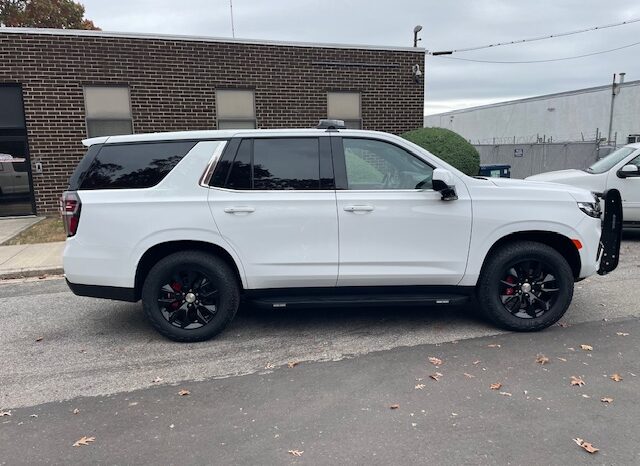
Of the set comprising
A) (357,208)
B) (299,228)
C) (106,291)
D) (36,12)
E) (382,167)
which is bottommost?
(106,291)

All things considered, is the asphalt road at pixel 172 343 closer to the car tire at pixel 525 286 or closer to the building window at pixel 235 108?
the car tire at pixel 525 286

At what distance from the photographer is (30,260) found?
25.6 feet

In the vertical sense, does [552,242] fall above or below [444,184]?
below

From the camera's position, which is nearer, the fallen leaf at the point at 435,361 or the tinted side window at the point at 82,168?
the fallen leaf at the point at 435,361

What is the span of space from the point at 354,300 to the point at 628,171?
6.62 m

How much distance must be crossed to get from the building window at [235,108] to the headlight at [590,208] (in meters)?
→ 9.22

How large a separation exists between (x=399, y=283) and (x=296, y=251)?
98 cm

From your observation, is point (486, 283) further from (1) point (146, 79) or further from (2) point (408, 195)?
(1) point (146, 79)

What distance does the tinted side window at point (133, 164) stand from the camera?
453 centimetres

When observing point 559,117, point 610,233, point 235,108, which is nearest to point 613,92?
point 559,117

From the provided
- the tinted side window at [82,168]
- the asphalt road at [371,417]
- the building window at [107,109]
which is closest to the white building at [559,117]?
Answer: the building window at [107,109]

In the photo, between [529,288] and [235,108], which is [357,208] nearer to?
[529,288]

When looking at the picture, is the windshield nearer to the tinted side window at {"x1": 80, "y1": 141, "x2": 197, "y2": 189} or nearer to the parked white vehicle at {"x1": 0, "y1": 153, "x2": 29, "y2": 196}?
the tinted side window at {"x1": 80, "y1": 141, "x2": 197, "y2": 189}

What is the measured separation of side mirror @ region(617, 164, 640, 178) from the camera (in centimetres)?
875
